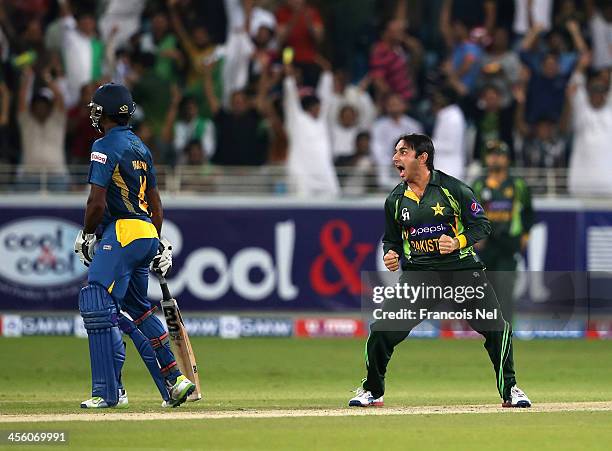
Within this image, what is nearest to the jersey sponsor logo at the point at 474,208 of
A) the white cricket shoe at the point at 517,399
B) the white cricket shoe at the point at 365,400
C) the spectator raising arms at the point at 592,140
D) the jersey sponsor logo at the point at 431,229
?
the jersey sponsor logo at the point at 431,229

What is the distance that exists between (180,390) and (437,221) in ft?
6.61

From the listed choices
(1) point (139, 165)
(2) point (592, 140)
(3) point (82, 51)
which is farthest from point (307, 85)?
(1) point (139, 165)

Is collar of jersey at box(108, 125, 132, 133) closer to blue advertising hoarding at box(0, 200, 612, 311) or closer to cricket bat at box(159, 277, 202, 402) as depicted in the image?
cricket bat at box(159, 277, 202, 402)

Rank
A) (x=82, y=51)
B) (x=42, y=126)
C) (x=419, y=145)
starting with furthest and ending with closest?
(x=82, y=51)
(x=42, y=126)
(x=419, y=145)

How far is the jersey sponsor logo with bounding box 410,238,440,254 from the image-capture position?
990cm

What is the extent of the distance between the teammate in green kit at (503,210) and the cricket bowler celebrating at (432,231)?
232 inches

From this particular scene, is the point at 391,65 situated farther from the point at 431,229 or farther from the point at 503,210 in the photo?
the point at 431,229

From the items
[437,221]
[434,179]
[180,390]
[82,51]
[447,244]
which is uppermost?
[82,51]

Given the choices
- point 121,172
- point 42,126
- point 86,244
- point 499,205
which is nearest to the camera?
point 121,172

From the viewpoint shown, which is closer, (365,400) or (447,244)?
(447,244)

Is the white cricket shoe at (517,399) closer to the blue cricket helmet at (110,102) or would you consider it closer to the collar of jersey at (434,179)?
the collar of jersey at (434,179)

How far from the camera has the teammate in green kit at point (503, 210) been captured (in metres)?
15.9

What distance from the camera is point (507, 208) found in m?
16.0

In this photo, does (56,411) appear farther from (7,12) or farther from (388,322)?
(7,12)
